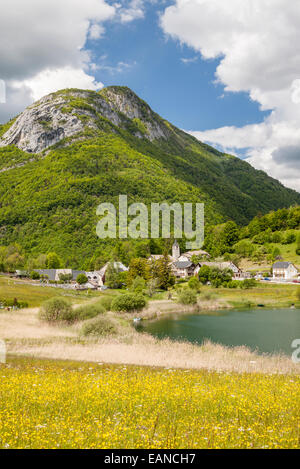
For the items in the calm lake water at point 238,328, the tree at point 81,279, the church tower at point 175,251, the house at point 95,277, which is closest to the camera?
the calm lake water at point 238,328

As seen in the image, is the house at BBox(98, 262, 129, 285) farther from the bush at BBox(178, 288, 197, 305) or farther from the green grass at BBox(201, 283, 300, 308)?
the bush at BBox(178, 288, 197, 305)

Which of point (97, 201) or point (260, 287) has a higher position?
point (97, 201)

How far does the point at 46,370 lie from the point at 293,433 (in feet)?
45.3

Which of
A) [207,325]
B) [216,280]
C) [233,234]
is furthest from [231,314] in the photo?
[233,234]

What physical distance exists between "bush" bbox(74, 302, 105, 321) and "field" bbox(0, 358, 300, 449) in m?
32.2

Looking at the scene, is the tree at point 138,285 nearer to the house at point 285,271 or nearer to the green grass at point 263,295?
the green grass at point 263,295

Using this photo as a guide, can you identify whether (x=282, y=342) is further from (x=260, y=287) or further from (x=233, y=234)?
(x=233, y=234)

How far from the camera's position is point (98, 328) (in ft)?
125

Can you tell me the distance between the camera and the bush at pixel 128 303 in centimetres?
5994

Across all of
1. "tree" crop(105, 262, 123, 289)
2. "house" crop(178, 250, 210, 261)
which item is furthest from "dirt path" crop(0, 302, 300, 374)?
"house" crop(178, 250, 210, 261)

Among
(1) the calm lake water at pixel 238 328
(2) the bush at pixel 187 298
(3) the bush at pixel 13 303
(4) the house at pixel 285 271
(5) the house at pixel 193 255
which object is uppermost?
(5) the house at pixel 193 255

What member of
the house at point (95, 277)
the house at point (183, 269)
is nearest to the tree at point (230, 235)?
the house at point (183, 269)

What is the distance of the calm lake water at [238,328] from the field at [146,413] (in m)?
25.6

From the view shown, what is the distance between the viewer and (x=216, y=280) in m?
93.4
